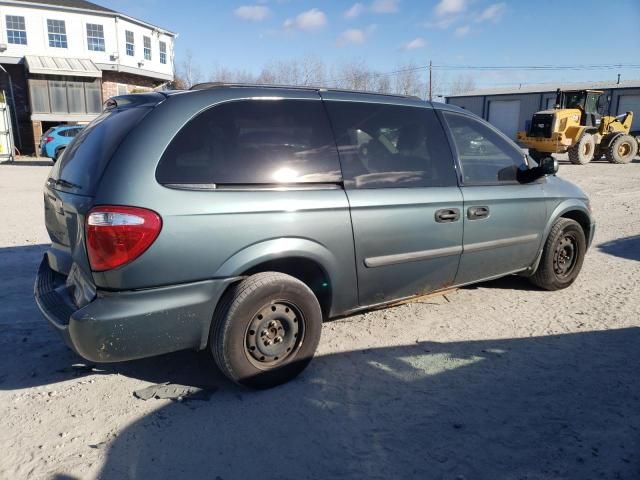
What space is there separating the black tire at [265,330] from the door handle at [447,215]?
3.99 feet

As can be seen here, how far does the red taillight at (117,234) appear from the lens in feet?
8.46

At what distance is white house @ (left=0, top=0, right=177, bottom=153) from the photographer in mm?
25297

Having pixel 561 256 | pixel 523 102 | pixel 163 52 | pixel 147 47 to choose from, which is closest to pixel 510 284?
pixel 561 256

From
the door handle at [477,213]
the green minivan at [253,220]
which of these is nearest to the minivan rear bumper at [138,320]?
the green minivan at [253,220]

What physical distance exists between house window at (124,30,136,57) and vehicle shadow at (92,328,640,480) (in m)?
29.6

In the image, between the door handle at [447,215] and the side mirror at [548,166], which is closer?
the door handle at [447,215]

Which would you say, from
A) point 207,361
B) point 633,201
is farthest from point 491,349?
point 633,201

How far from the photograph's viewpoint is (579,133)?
18.7 m

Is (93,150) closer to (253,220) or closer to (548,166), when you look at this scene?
(253,220)

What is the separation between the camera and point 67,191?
2.97 meters

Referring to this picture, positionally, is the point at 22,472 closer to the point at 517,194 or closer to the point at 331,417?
the point at 331,417

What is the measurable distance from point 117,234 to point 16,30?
96.3 ft

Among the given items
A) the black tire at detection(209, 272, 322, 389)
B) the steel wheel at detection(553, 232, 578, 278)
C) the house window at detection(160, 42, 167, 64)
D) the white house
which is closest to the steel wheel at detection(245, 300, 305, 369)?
the black tire at detection(209, 272, 322, 389)

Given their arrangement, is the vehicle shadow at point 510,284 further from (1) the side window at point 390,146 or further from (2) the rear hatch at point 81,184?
(2) the rear hatch at point 81,184
